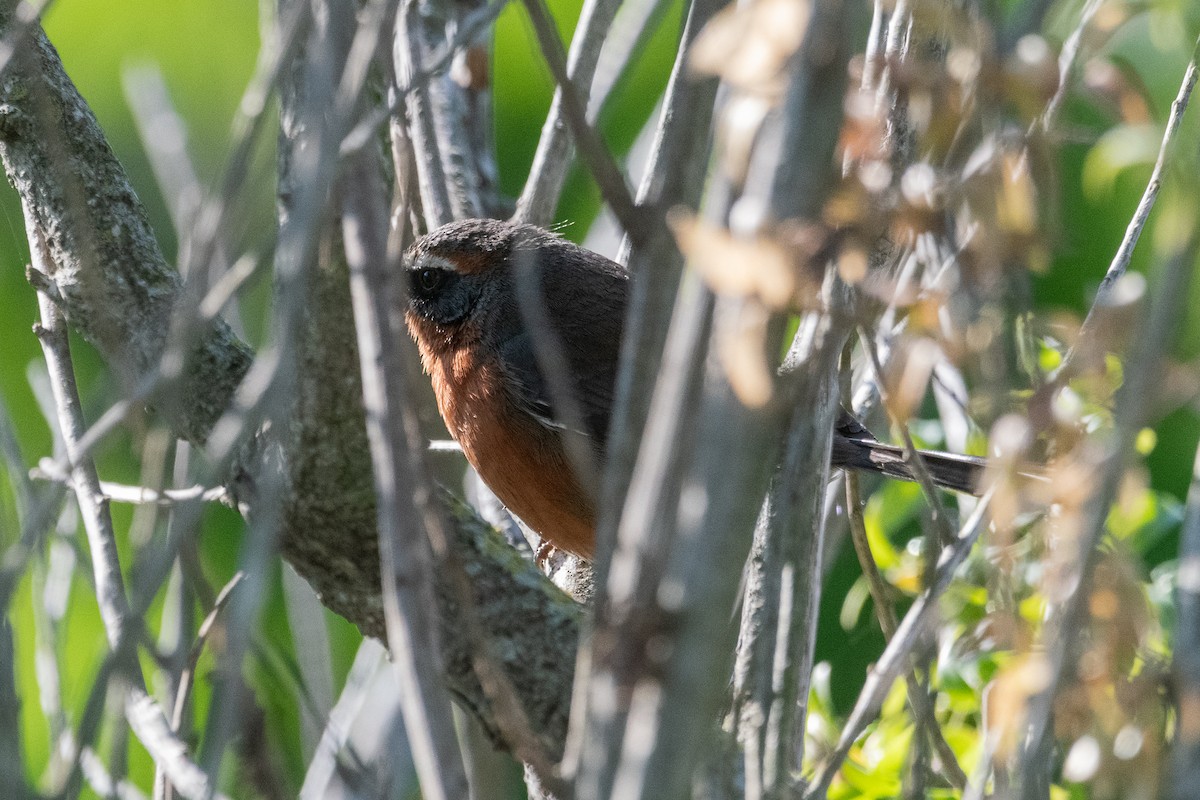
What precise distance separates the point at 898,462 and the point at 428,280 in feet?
5.69

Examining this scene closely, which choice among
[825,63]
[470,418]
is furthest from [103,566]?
[470,418]

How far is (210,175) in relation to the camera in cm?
427

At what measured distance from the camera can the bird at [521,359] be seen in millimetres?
4023

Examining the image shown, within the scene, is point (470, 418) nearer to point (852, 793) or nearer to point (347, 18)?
point (852, 793)

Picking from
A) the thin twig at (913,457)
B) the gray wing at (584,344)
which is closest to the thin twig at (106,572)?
the thin twig at (913,457)

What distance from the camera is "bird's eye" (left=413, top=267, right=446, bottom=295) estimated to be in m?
4.36

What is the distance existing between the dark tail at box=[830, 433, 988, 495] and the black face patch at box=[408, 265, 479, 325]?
1482mm

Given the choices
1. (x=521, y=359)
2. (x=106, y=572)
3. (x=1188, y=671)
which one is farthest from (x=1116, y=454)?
(x=521, y=359)

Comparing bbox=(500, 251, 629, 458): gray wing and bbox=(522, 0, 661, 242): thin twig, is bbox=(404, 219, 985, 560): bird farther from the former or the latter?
bbox=(522, 0, 661, 242): thin twig

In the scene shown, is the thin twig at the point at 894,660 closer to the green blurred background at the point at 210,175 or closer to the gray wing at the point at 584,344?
the gray wing at the point at 584,344

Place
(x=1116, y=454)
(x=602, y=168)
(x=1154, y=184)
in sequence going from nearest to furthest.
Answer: (x=1116, y=454) < (x=602, y=168) < (x=1154, y=184)

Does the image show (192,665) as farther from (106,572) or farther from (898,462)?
(898,462)

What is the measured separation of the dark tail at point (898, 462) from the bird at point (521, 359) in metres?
A: 0.83

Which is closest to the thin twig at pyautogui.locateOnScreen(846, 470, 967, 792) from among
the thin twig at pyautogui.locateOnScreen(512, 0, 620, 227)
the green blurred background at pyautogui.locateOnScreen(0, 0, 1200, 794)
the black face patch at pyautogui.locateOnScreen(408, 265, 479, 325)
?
the thin twig at pyautogui.locateOnScreen(512, 0, 620, 227)
